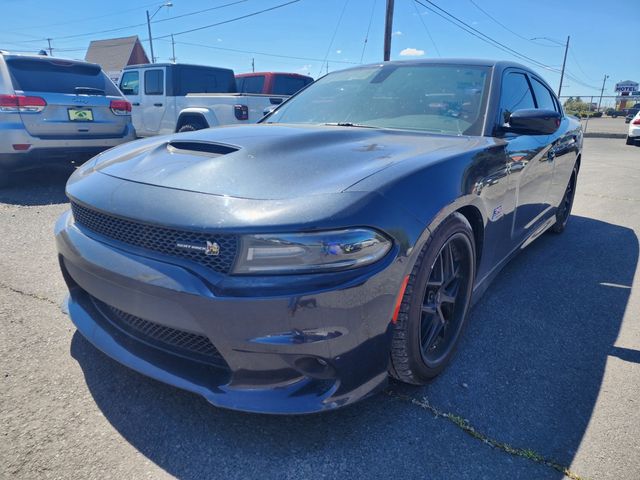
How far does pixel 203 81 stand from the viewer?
9578 mm

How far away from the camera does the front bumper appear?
4.94 ft

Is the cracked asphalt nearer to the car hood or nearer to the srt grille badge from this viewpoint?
the srt grille badge

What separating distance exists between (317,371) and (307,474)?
1.29ft

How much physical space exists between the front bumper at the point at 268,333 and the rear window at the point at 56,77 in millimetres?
5186

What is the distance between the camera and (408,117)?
9.21 ft

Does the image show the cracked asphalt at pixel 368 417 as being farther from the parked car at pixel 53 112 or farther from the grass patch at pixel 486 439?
the parked car at pixel 53 112

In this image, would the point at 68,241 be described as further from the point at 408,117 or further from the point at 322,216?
the point at 408,117

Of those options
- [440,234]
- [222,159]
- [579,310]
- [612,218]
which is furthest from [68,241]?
[612,218]

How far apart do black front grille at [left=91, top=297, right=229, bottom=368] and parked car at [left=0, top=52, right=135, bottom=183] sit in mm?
4694

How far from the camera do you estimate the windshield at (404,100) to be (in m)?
2.73

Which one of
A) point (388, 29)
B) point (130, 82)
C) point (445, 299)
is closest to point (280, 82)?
point (130, 82)

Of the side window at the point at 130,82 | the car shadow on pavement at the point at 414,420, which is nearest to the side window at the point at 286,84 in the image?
the side window at the point at 130,82

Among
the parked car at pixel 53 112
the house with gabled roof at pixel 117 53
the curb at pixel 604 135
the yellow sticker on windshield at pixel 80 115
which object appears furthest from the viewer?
the house with gabled roof at pixel 117 53

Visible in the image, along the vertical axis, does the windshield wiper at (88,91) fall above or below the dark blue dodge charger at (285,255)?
above
